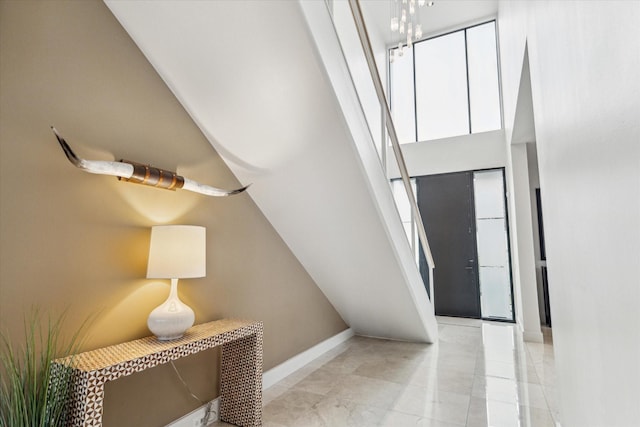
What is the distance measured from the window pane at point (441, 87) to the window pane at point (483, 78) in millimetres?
131

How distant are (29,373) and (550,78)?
2.69 metres

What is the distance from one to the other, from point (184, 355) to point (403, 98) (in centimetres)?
636

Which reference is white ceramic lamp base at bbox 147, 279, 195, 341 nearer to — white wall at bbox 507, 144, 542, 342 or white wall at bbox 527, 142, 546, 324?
white wall at bbox 507, 144, 542, 342

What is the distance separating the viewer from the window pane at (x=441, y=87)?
6.21m

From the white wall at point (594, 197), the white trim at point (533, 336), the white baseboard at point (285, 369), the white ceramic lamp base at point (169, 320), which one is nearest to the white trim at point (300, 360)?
the white baseboard at point (285, 369)

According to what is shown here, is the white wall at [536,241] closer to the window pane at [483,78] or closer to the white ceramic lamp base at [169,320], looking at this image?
the window pane at [483,78]

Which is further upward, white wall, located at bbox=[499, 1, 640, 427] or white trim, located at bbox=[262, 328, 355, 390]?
white wall, located at bbox=[499, 1, 640, 427]

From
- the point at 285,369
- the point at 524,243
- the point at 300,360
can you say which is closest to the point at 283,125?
the point at 285,369

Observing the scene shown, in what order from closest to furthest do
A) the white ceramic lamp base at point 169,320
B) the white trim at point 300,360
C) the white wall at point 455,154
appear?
1. the white ceramic lamp base at point 169,320
2. the white trim at point 300,360
3. the white wall at point 455,154

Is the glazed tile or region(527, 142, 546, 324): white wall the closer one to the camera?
the glazed tile

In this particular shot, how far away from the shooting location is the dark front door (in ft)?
18.7

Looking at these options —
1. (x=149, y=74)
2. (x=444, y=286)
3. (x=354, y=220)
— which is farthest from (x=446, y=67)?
(x=149, y=74)

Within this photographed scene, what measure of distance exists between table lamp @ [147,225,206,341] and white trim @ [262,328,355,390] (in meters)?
1.25

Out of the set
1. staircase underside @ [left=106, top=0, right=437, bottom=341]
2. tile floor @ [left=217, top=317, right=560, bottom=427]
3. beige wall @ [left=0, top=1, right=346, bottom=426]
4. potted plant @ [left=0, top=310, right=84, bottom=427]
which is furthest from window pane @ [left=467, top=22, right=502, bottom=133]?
potted plant @ [left=0, top=310, right=84, bottom=427]
